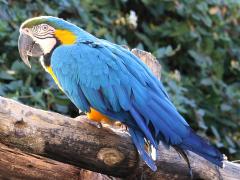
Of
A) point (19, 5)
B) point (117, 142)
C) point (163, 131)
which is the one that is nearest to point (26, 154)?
point (117, 142)

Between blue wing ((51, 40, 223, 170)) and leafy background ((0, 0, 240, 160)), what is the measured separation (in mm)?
801

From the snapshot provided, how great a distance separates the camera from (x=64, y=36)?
2.11 meters

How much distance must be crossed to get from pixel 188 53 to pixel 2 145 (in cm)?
188

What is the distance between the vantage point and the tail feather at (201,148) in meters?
1.87

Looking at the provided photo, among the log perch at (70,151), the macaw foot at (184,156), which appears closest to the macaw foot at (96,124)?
the log perch at (70,151)

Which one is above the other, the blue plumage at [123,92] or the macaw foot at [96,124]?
the blue plumage at [123,92]

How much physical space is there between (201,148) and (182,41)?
1800 millimetres

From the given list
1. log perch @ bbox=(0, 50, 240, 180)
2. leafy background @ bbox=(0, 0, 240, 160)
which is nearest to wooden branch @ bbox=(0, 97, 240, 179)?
log perch @ bbox=(0, 50, 240, 180)

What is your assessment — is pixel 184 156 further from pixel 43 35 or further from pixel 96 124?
pixel 43 35

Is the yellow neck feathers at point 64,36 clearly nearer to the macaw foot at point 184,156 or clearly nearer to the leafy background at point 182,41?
the macaw foot at point 184,156

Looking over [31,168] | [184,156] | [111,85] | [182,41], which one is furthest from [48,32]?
[182,41]

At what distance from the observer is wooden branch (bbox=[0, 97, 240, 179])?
5.81 ft

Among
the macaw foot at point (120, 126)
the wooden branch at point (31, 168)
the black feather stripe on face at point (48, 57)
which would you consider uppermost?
the black feather stripe on face at point (48, 57)

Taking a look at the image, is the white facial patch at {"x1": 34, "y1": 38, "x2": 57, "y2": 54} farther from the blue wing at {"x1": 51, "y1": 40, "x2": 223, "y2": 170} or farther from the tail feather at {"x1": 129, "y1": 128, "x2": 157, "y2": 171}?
the tail feather at {"x1": 129, "y1": 128, "x2": 157, "y2": 171}
